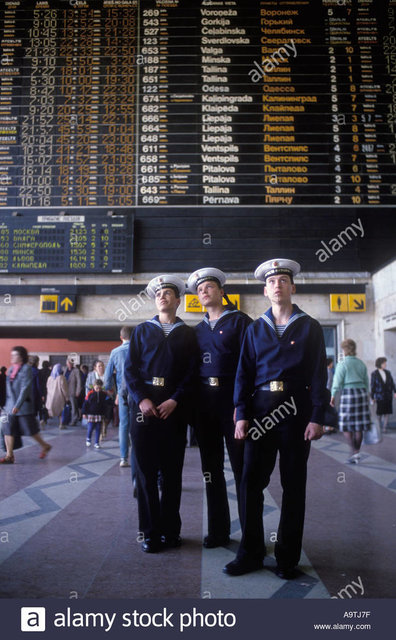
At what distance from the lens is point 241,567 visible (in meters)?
2.25

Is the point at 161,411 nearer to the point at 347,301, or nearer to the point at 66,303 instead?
the point at 66,303

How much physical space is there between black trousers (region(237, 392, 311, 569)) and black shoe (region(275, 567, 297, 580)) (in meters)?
0.05

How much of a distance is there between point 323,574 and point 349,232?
7.60 meters

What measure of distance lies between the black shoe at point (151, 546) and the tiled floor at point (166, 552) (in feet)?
0.14

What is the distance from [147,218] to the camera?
895cm

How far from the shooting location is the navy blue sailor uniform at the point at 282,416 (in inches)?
91.0

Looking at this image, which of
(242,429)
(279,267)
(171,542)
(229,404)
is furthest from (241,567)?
(279,267)

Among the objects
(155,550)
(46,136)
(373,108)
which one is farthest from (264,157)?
(155,550)

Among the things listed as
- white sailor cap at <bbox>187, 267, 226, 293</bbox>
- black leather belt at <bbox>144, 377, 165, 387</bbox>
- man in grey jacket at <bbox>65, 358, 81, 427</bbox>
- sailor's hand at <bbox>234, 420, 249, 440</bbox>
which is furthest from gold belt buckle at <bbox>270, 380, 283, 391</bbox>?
man in grey jacket at <bbox>65, 358, 81, 427</bbox>

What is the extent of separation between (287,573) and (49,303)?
8.01 metres

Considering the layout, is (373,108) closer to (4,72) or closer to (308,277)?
(308,277)

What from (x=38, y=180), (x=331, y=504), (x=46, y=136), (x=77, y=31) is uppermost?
(x=77, y=31)

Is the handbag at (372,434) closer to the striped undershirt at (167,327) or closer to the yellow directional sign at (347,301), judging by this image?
the striped undershirt at (167,327)

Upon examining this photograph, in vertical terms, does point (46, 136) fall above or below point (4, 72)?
below
